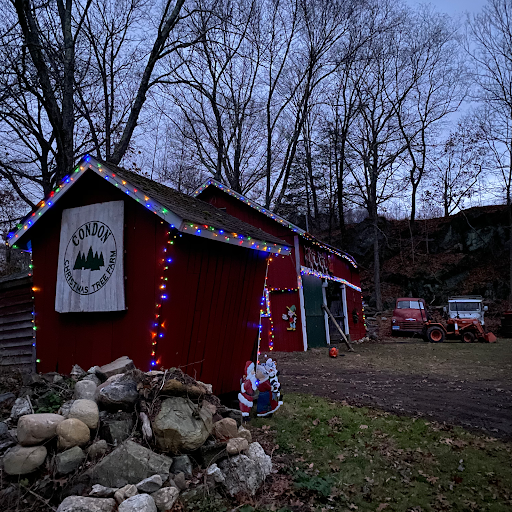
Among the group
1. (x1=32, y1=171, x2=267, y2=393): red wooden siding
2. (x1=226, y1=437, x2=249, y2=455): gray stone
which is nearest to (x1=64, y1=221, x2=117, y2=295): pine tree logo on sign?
(x1=32, y1=171, x2=267, y2=393): red wooden siding

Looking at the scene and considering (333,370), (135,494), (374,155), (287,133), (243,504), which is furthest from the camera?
(374,155)

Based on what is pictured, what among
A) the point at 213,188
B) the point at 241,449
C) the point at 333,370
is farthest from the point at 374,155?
the point at 241,449

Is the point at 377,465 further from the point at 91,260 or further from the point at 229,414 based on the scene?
the point at 91,260

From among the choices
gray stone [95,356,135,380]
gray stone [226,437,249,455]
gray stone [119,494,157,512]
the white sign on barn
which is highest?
the white sign on barn

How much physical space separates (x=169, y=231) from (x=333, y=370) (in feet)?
24.8

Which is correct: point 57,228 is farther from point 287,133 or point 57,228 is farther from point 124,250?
point 287,133

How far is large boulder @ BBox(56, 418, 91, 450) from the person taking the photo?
4.02m

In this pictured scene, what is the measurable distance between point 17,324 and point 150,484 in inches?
239

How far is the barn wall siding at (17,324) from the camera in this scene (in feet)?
25.8

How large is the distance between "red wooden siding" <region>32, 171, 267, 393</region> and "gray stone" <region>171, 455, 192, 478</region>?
1997mm

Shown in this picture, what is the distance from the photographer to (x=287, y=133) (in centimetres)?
2527

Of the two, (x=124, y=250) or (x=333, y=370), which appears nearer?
(x=124, y=250)

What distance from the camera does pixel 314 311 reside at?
1719cm

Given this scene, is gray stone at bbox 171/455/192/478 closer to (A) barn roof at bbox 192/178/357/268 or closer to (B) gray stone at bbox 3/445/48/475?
(B) gray stone at bbox 3/445/48/475
